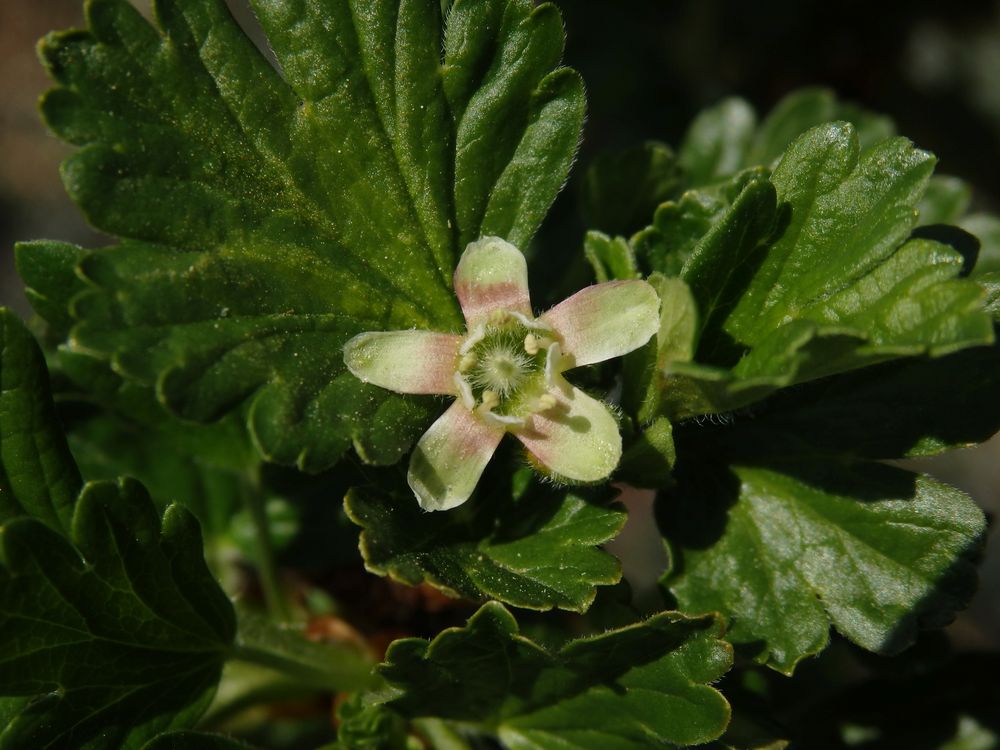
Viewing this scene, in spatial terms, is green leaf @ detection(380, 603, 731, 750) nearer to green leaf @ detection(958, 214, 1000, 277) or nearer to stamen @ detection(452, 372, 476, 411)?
stamen @ detection(452, 372, 476, 411)

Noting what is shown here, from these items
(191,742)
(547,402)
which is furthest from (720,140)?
(191,742)

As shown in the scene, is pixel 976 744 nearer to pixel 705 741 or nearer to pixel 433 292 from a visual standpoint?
pixel 705 741

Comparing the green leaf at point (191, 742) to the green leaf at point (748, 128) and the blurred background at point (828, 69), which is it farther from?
the blurred background at point (828, 69)

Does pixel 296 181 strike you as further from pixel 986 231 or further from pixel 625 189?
pixel 986 231

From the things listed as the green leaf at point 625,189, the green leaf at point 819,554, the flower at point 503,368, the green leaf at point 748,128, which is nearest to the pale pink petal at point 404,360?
the flower at point 503,368

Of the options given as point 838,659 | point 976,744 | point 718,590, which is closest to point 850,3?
point 838,659

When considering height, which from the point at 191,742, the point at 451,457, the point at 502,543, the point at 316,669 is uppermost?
the point at 451,457
